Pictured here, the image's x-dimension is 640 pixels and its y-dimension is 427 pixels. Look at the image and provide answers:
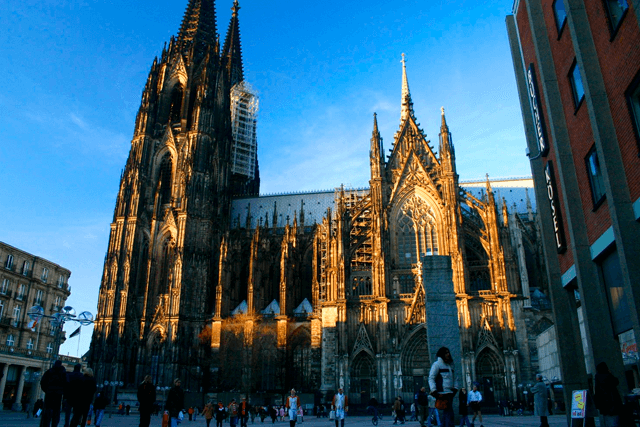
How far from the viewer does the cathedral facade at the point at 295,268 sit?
38.6 meters

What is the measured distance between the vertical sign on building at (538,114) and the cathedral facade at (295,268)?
17.4m

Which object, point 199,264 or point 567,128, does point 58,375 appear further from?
point 199,264

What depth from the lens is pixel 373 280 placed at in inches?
1580

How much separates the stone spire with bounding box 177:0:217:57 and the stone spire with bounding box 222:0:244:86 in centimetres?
1097

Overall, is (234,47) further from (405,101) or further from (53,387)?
(53,387)

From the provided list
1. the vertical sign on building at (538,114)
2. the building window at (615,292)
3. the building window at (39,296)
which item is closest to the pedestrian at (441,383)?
the building window at (615,292)

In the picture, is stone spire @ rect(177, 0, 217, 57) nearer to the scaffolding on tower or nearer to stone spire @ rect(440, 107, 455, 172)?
the scaffolding on tower

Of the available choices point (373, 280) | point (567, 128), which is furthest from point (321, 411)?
point (567, 128)

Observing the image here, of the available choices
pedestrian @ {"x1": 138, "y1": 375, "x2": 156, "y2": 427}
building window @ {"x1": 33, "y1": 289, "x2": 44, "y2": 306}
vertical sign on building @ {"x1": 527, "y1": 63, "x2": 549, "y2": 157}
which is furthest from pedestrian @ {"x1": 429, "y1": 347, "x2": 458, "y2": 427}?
building window @ {"x1": 33, "y1": 289, "x2": 44, "y2": 306}

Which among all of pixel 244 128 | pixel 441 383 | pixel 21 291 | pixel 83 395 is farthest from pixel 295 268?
pixel 441 383

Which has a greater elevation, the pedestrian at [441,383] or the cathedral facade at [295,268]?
the cathedral facade at [295,268]

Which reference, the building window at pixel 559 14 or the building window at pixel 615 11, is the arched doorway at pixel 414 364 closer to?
the building window at pixel 559 14

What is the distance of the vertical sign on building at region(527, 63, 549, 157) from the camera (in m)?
18.9

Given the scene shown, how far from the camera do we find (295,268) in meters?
49.7
